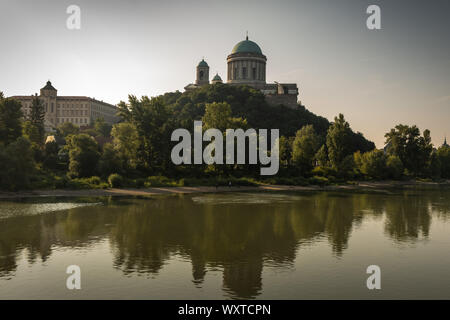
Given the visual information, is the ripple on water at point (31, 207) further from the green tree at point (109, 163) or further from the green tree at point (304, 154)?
the green tree at point (304, 154)

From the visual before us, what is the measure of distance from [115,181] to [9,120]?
1807 cm

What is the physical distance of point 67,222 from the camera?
27188 millimetres

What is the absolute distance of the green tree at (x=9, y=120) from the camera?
5209 centimetres

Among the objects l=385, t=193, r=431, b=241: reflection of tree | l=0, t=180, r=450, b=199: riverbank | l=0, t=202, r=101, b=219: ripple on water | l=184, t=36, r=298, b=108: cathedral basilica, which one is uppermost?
l=184, t=36, r=298, b=108: cathedral basilica

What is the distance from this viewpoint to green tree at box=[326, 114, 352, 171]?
73.6 metres

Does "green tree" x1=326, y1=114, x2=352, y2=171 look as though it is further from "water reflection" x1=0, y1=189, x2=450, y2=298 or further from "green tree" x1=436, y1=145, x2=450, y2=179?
"green tree" x1=436, y1=145, x2=450, y2=179

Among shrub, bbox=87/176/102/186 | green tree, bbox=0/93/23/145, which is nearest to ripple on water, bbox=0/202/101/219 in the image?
shrub, bbox=87/176/102/186

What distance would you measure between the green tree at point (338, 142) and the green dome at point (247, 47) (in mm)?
53492

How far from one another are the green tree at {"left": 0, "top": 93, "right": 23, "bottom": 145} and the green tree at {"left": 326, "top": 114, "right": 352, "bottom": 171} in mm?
53441

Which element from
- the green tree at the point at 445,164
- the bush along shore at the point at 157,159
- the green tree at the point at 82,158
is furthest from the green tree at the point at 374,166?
the green tree at the point at 82,158

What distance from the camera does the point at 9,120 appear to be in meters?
53.0

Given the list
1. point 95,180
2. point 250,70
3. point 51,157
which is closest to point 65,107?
point 250,70

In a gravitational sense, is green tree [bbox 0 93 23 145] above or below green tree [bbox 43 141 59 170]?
above
